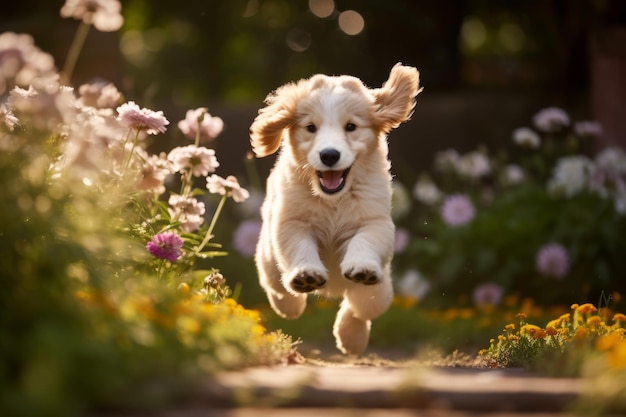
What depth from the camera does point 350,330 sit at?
5797 mm

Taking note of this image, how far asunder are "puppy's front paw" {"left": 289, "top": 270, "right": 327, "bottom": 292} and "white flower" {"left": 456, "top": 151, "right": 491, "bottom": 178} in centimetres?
413

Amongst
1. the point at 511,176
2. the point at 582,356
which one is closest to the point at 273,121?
the point at 582,356

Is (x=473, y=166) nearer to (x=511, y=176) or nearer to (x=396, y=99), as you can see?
(x=511, y=176)

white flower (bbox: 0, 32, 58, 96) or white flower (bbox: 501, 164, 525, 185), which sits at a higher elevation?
white flower (bbox: 501, 164, 525, 185)

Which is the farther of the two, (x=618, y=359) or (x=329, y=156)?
(x=329, y=156)

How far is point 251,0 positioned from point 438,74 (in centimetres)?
345

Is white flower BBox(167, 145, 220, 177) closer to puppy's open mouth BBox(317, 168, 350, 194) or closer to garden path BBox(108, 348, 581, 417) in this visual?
puppy's open mouth BBox(317, 168, 350, 194)

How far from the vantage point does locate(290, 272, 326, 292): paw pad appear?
4.77m

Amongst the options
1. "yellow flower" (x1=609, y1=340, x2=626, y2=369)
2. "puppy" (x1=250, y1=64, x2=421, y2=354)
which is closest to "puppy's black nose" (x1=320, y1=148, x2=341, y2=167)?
"puppy" (x1=250, y1=64, x2=421, y2=354)

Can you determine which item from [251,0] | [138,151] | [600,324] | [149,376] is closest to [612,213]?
[600,324]

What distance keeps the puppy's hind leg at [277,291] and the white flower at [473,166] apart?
128 inches

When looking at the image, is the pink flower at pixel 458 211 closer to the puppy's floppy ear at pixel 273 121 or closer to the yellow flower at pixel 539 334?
the puppy's floppy ear at pixel 273 121

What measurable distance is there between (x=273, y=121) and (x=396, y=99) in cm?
65

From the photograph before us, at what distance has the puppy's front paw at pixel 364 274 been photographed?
4.68 meters
